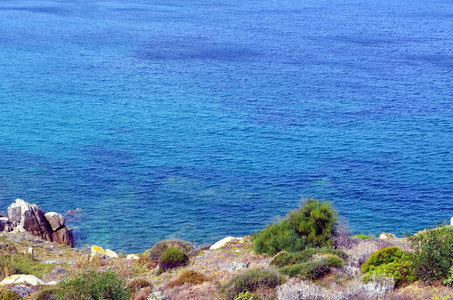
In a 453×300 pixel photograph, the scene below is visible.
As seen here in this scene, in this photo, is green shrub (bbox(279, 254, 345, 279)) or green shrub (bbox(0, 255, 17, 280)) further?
green shrub (bbox(0, 255, 17, 280))

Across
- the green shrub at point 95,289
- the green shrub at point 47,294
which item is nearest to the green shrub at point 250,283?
the green shrub at point 95,289

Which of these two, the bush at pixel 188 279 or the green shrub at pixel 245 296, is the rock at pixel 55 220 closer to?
the bush at pixel 188 279

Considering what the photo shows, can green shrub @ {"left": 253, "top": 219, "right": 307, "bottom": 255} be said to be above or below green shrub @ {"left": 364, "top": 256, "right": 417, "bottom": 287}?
below

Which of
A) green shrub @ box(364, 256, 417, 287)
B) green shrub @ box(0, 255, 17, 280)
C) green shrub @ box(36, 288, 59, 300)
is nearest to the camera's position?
green shrub @ box(364, 256, 417, 287)

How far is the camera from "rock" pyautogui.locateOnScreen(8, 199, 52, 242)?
4794 centimetres

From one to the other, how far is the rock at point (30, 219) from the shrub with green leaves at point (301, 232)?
2662 centimetres

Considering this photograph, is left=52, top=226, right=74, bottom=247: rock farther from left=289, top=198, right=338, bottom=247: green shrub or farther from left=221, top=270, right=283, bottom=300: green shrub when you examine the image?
left=221, top=270, right=283, bottom=300: green shrub

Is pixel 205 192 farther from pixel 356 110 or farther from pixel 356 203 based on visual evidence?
pixel 356 110

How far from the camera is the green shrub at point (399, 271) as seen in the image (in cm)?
1991

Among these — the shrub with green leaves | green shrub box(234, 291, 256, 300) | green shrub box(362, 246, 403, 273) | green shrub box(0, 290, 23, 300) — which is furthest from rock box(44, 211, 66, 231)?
green shrub box(362, 246, 403, 273)

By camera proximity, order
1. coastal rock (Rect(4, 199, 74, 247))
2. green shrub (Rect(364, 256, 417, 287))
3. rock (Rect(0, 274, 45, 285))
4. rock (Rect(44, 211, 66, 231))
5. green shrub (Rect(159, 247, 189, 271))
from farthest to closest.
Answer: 1. rock (Rect(44, 211, 66, 231))
2. coastal rock (Rect(4, 199, 74, 247))
3. green shrub (Rect(159, 247, 189, 271))
4. rock (Rect(0, 274, 45, 285))
5. green shrub (Rect(364, 256, 417, 287))

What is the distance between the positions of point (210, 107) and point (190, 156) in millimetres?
21140

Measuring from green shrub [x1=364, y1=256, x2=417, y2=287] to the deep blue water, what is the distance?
29783 millimetres

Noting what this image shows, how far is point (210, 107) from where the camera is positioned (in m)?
89.1
